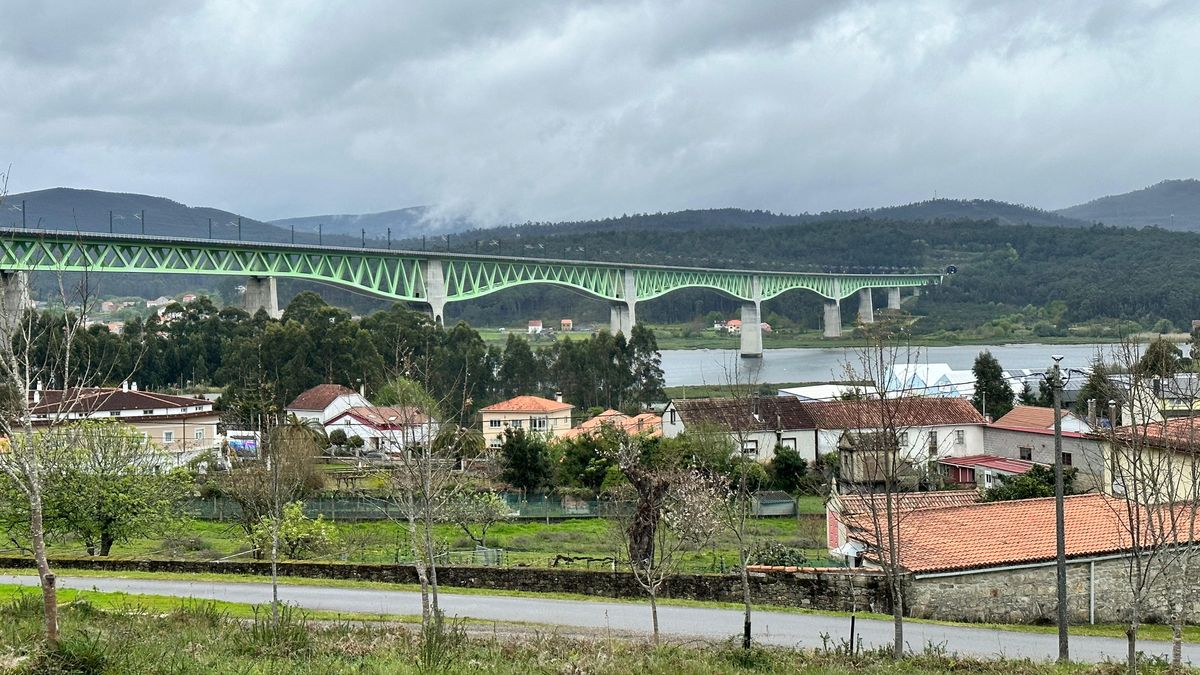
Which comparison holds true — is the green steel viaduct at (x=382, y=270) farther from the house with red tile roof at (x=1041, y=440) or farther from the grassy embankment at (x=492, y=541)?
the house with red tile roof at (x=1041, y=440)

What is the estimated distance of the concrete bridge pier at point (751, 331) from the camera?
A: 104 metres

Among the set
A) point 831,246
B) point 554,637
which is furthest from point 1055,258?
point 554,637

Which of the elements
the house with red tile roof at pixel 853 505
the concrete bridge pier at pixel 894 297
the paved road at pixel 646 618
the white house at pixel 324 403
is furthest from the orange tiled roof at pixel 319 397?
the concrete bridge pier at pixel 894 297

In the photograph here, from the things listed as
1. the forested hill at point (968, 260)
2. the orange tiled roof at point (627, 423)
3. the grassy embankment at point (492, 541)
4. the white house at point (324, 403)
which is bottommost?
the grassy embankment at point (492, 541)

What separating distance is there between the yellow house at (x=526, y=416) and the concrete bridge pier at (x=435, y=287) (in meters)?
29.8

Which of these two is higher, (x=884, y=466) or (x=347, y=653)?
(x=884, y=466)

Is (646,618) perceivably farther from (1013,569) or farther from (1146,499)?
(1146,499)

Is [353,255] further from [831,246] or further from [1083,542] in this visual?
[831,246]

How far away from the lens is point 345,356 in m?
53.8

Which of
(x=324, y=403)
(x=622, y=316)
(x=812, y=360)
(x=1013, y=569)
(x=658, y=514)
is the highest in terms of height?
(x=622, y=316)

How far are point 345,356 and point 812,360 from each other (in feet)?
177

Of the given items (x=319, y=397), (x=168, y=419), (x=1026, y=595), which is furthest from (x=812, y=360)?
(x=1026, y=595)

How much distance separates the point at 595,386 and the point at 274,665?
48.4 m

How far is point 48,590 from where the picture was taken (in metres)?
9.54
